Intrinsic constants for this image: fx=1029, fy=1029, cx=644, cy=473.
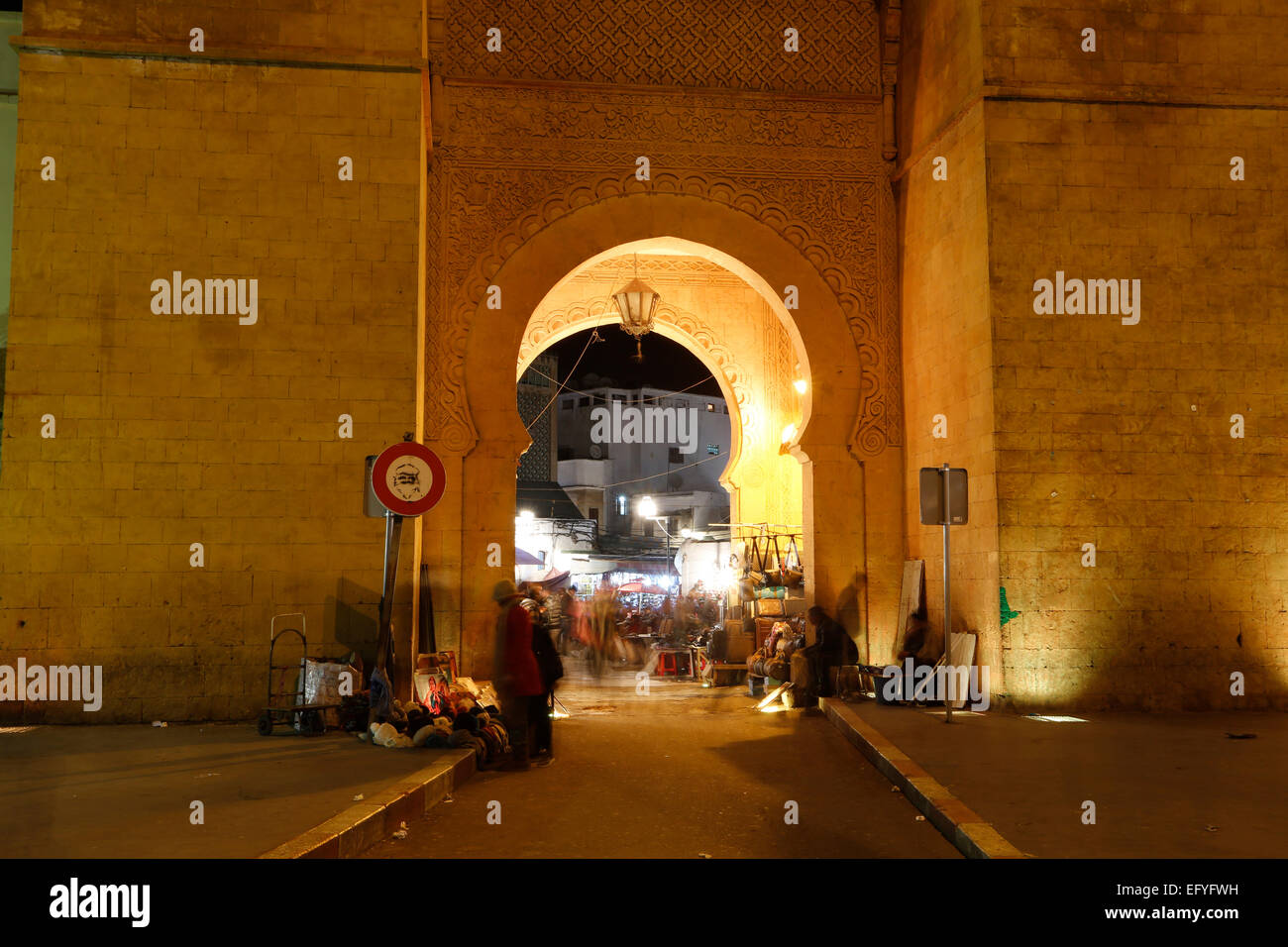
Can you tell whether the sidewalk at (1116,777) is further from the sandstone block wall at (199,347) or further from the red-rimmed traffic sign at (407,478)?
the sandstone block wall at (199,347)

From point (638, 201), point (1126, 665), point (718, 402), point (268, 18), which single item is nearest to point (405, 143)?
point (268, 18)

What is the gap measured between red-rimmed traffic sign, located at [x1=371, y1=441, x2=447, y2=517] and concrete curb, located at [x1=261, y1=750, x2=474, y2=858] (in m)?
1.71

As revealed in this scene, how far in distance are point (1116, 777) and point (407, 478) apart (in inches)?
191

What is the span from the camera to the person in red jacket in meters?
7.28

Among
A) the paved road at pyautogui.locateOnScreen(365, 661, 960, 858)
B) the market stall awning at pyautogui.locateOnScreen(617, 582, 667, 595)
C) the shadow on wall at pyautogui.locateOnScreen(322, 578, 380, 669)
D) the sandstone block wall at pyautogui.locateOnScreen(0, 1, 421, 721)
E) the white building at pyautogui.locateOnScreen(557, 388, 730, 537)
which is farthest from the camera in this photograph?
the white building at pyautogui.locateOnScreen(557, 388, 730, 537)

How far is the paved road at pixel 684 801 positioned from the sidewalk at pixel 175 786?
0.49 m

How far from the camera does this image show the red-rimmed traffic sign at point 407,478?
276 inches

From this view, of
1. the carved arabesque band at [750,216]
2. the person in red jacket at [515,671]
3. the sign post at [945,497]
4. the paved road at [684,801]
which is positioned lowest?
the paved road at [684,801]

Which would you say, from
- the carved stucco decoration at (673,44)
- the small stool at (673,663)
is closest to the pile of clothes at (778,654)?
the small stool at (673,663)

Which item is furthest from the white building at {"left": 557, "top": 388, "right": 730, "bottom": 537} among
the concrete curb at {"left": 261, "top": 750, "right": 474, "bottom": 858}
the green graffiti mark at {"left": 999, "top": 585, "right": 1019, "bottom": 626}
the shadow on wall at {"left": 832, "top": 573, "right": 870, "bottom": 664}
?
the concrete curb at {"left": 261, "top": 750, "right": 474, "bottom": 858}

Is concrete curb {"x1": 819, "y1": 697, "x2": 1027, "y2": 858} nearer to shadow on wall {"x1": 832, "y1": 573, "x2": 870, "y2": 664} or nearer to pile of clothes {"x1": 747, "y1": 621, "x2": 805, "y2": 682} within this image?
shadow on wall {"x1": 832, "y1": 573, "x2": 870, "y2": 664}

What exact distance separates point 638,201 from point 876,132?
271 centimetres

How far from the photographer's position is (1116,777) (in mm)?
6020
